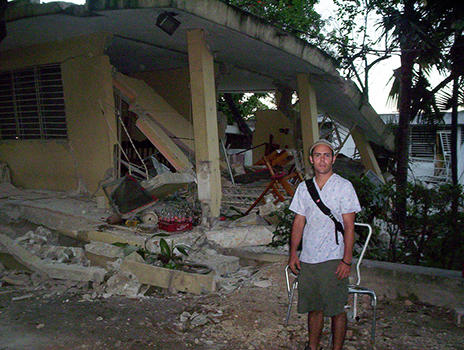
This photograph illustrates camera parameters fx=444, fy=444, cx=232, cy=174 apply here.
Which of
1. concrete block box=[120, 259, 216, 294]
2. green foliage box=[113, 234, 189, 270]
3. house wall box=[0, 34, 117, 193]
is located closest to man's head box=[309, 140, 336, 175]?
concrete block box=[120, 259, 216, 294]

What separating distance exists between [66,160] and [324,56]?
17.2 ft

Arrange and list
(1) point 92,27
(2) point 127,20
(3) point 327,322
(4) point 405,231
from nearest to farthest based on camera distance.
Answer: (3) point 327,322, (4) point 405,231, (2) point 127,20, (1) point 92,27

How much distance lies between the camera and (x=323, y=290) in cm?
316

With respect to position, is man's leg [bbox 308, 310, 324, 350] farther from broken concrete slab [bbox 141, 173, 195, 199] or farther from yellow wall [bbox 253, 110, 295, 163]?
yellow wall [bbox 253, 110, 295, 163]

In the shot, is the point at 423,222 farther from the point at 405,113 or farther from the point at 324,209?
the point at 405,113

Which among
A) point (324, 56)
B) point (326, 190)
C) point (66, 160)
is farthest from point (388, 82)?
point (326, 190)

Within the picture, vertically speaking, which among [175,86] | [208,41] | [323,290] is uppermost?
[208,41]

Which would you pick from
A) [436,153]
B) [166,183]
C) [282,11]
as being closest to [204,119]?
[166,183]

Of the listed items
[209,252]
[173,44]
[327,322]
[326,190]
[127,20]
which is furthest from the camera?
[173,44]

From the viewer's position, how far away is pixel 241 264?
5621mm

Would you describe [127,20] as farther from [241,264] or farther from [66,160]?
[241,264]

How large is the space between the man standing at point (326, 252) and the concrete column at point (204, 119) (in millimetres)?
3518

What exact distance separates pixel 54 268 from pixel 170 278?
4.74 feet

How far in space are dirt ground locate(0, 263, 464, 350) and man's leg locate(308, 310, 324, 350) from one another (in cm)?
37
